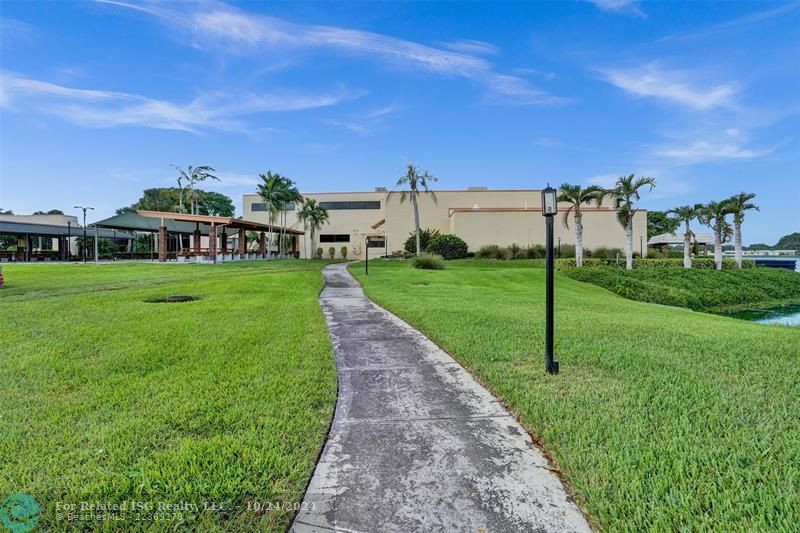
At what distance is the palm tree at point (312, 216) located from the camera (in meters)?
40.0

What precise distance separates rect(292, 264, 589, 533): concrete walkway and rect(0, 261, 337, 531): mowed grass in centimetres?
18

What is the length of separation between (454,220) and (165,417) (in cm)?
3078

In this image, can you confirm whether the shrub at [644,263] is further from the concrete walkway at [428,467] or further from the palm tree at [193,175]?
the palm tree at [193,175]

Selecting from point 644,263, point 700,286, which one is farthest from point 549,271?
point 644,263

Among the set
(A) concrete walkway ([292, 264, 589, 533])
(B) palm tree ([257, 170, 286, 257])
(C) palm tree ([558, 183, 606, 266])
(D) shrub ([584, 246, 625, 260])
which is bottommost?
(A) concrete walkway ([292, 264, 589, 533])

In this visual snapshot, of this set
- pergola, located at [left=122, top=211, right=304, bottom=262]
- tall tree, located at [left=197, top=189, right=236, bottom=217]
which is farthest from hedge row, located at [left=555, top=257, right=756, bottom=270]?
tall tree, located at [left=197, top=189, right=236, bottom=217]

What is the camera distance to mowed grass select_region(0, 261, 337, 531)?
6.29ft

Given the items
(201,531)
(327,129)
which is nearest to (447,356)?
(201,531)

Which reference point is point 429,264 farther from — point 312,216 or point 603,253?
point 312,216

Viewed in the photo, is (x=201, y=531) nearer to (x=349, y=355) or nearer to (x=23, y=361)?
(x=349, y=355)

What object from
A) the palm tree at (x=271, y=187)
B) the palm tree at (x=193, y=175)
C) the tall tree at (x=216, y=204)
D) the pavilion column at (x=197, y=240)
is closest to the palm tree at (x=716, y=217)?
the palm tree at (x=271, y=187)

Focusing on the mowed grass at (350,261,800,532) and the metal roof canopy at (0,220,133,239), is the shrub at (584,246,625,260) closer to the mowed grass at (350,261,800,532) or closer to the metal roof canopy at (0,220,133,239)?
the mowed grass at (350,261,800,532)

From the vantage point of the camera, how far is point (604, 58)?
46.1ft

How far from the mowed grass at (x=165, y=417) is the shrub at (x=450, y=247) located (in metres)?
25.0
